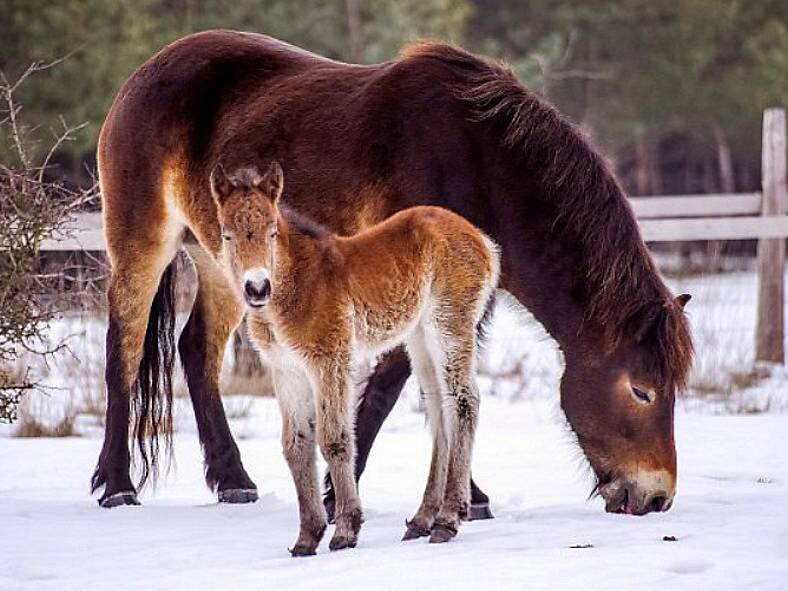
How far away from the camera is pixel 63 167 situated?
66.6ft

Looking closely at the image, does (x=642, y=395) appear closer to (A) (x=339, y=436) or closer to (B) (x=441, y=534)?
(B) (x=441, y=534)

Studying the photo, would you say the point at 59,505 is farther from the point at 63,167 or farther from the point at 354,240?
the point at 63,167

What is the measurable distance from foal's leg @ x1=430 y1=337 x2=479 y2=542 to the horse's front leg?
334 millimetres

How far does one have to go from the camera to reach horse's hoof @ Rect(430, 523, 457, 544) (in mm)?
4691

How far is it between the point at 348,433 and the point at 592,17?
73.3 ft

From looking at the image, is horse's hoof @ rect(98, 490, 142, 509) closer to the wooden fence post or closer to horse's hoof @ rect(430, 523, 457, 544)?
horse's hoof @ rect(430, 523, 457, 544)

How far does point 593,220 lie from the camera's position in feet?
17.9

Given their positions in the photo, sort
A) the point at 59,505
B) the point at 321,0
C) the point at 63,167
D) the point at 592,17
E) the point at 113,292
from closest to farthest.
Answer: the point at 59,505, the point at 113,292, the point at 63,167, the point at 321,0, the point at 592,17

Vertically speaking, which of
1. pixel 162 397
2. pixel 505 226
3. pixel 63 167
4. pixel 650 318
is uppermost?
pixel 63 167

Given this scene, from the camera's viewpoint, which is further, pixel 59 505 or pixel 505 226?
pixel 59 505

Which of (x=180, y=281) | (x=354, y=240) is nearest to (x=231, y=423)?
(x=180, y=281)

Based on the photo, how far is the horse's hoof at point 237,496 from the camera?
6.27 metres

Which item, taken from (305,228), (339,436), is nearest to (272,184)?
→ (305,228)

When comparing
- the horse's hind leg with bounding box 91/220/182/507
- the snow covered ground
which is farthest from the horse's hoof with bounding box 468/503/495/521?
the horse's hind leg with bounding box 91/220/182/507
